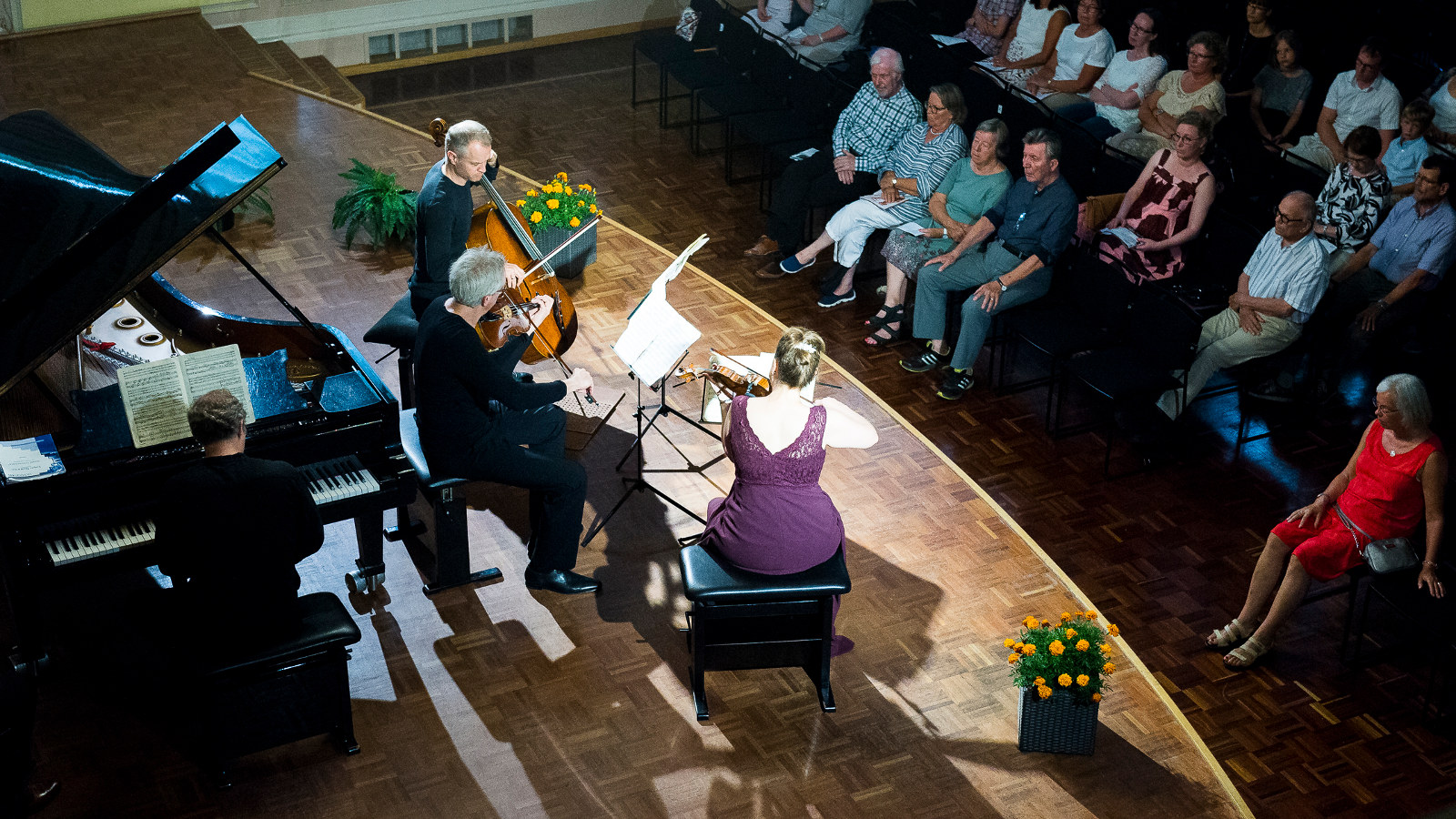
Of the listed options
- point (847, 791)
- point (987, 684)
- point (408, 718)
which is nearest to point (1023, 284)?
point (987, 684)

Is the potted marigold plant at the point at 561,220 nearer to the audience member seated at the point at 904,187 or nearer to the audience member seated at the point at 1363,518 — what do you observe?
the audience member seated at the point at 904,187

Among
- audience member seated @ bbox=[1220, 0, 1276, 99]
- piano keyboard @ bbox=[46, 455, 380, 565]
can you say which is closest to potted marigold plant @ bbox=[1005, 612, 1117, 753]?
piano keyboard @ bbox=[46, 455, 380, 565]

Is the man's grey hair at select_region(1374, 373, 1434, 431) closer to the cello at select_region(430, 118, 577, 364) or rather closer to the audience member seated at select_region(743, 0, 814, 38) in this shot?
the cello at select_region(430, 118, 577, 364)

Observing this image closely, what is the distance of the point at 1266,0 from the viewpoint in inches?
301

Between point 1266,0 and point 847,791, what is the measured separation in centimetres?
550

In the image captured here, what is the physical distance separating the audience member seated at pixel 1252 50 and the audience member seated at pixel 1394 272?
5.76ft

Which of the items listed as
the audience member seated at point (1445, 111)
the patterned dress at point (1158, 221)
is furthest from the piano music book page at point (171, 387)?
the audience member seated at point (1445, 111)

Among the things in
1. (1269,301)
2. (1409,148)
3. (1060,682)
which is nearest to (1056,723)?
(1060,682)

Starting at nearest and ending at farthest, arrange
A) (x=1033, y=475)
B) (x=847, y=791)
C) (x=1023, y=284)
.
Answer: (x=847, y=791)
(x=1033, y=475)
(x=1023, y=284)

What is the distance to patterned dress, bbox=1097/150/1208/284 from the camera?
6.35m

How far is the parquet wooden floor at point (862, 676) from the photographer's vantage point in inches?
165

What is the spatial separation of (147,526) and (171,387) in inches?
17.1

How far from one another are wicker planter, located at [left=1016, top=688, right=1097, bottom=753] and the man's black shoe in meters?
1.58

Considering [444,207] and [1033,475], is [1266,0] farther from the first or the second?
[444,207]
